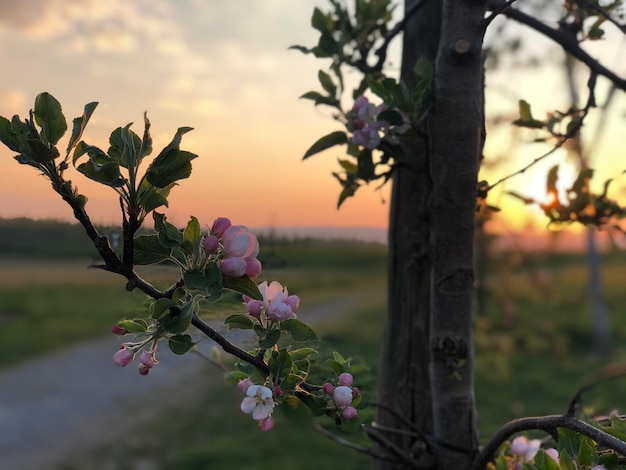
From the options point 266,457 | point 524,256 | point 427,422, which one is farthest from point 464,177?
point 524,256

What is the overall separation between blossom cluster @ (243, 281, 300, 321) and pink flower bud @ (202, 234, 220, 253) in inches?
4.1

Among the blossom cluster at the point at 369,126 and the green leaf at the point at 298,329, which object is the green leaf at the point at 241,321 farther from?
the blossom cluster at the point at 369,126

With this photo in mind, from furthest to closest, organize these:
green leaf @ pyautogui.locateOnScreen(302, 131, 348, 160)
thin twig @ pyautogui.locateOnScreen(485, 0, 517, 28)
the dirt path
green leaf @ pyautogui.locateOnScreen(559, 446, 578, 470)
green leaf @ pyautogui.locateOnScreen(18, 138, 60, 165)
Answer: the dirt path → green leaf @ pyautogui.locateOnScreen(302, 131, 348, 160) → thin twig @ pyautogui.locateOnScreen(485, 0, 517, 28) → green leaf @ pyautogui.locateOnScreen(559, 446, 578, 470) → green leaf @ pyautogui.locateOnScreen(18, 138, 60, 165)

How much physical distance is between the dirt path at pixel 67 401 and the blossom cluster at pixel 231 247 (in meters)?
3.48

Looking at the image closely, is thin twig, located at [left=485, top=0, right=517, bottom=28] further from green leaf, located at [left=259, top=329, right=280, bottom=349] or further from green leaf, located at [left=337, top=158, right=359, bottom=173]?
green leaf, located at [left=259, top=329, right=280, bottom=349]

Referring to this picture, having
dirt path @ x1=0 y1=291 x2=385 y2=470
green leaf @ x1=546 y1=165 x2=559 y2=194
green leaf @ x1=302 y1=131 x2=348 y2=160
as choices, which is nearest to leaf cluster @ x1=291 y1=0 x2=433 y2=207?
green leaf @ x1=302 y1=131 x2=348 y2=160

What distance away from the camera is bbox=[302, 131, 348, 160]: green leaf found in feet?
3.74

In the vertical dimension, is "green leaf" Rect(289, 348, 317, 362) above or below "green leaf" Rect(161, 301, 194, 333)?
below

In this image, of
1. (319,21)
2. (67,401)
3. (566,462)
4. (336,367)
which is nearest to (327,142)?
(319,21)

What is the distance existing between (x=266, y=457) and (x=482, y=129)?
3.15 metres

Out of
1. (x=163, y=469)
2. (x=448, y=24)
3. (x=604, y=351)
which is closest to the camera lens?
(x=448, y=24)

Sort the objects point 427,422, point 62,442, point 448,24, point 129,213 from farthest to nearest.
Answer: point 62,442 → point 427,422 → point 448,24 → point 129,213

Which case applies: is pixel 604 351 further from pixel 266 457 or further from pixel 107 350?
pixel 107 350

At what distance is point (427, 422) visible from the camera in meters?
1.28
